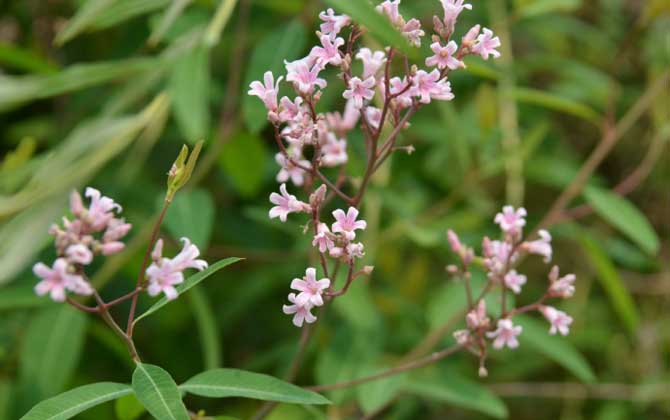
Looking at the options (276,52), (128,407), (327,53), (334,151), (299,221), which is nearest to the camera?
(327,53)

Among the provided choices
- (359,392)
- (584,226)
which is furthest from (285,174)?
(584,226)

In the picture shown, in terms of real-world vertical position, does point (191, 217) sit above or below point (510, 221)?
below

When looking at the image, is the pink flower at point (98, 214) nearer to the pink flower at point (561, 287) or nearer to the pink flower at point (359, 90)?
the pink flower at point (359, 90)

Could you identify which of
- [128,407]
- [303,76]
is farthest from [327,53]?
[128,407]

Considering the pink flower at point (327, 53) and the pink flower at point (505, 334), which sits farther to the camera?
the pink flower at point (505, 334)

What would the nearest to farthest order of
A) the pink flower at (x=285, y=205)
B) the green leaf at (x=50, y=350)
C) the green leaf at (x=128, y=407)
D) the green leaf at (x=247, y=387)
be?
the green leaf at (x=247, y=387) < the pink flower at (x=285, y=205) < the green leaf at (x=128, y=407) < the green leaf at (x=50, y=350)

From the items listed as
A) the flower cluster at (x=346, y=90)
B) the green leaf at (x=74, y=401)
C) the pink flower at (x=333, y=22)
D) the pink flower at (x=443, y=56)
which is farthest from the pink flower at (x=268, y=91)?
the green leaf at (x=74, y=401)

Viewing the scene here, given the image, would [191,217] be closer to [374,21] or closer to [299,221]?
[299,221]
